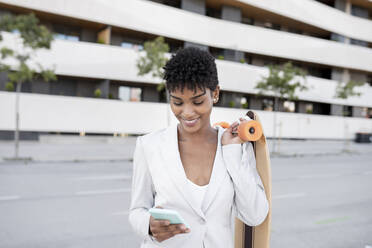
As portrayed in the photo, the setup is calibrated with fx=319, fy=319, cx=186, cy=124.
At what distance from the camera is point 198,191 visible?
1574 millimetres

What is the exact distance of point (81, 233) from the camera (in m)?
4.79

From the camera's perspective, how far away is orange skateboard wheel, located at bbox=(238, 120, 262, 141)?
4.98 ft

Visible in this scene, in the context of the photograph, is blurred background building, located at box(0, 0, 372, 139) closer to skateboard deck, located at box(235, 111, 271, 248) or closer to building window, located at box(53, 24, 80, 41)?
building window, located at box(53, 24, 80, 41)

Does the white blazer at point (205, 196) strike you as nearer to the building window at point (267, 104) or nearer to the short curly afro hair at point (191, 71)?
the short curly afro hair at point (191, 71)

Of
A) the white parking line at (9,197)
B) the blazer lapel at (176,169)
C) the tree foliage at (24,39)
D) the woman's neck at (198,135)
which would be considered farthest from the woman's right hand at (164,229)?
the tree foliage at (24,39)

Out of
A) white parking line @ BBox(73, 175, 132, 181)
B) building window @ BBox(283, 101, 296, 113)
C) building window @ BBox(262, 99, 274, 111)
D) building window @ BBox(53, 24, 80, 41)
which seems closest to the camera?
white parking line @ BBox(73, 175, 132, 181)

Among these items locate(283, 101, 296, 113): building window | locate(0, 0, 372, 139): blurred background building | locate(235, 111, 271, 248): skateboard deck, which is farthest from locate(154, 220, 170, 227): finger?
locate(283, 101, 296, 113): building window

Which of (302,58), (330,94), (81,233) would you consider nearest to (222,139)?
(81,233)

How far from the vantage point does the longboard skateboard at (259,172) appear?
5.03 feet

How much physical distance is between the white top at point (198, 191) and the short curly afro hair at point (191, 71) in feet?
1.56

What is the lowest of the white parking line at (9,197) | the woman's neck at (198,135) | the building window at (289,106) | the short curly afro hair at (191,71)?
the white parking line at (9,197)

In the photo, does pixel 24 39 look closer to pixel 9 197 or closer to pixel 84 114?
pixel 9 197

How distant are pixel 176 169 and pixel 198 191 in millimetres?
156

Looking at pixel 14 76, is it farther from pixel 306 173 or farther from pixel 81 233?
pixel 306 173
